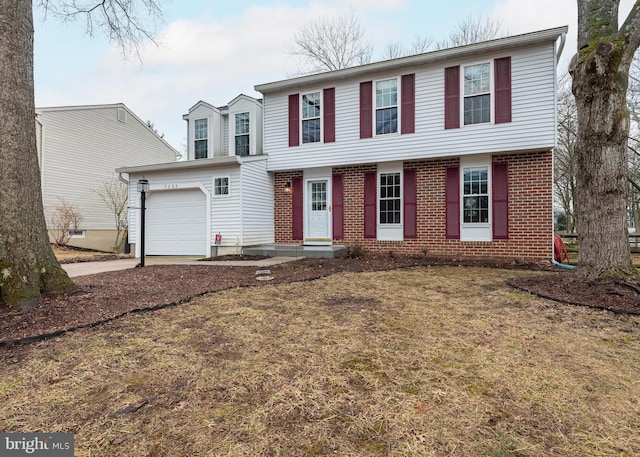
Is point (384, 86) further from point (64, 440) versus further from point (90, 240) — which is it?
point (90, 240)

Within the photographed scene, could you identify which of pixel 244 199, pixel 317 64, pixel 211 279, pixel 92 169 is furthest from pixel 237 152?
pixel 317 64

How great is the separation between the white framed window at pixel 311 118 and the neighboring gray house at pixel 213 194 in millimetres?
1541

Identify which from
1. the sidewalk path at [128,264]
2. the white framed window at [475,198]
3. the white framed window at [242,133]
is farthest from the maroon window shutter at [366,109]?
the sidewalk path at [128,264]

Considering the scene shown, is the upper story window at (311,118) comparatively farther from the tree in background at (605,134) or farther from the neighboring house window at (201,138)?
the tree in background at (605,134)

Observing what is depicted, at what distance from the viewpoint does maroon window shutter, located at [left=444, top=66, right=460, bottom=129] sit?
870 cm

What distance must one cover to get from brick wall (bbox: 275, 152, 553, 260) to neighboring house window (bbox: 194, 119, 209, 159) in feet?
10.2

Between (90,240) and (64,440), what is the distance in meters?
16.1

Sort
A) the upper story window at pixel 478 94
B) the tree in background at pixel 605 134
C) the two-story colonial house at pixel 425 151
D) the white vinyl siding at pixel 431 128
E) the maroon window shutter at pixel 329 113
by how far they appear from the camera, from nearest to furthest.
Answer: the tree in background at pixel 605 134, the white vinyl siding at pixel 431 128, the two-story colonial house at pixel 425 151, the upper story window at pixel 478 94, the maroon window shutter at pixel 329 113

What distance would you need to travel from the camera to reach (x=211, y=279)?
19.3ft

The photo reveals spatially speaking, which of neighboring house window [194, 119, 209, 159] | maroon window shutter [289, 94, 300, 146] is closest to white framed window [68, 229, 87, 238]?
neighboring house window [194, 119, 209, 159]

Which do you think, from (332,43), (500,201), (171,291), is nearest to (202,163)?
(171,291)

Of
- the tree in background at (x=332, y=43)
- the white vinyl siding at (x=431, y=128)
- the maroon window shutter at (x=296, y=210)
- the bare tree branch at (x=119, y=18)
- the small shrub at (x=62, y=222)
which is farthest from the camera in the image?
the tree in background at (x=332, y=43)

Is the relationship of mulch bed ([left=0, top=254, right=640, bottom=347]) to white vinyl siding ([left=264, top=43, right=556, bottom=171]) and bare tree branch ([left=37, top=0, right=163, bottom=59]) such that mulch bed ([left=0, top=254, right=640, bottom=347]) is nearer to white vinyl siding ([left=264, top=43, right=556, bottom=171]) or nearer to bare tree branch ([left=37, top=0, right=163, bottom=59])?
white vinyl siding ([left=264, top=43, right=556, bottom=171])

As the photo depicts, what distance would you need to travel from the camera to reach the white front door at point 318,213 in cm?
1038
